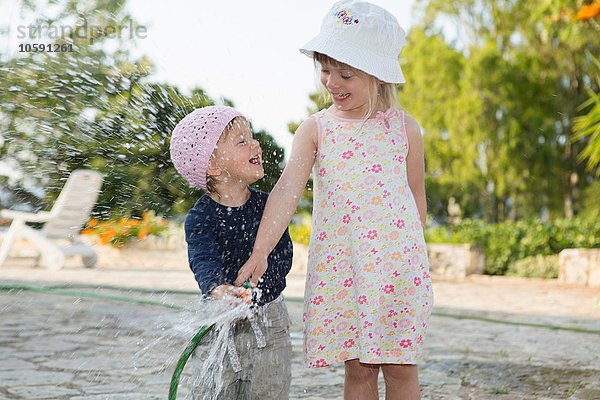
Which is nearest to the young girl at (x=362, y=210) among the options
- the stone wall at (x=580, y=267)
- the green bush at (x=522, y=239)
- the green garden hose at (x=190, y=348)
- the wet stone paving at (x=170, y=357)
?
the green garden hose at (x=190, y=348)

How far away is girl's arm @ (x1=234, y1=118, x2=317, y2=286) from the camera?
1838 millimetres

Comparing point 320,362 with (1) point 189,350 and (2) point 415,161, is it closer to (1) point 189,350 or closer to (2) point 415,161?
(1) point 189,350

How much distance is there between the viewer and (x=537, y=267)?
336 inches

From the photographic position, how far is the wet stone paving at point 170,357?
289cm

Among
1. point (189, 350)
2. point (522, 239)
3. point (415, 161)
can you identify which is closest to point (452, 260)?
point (522, 239)

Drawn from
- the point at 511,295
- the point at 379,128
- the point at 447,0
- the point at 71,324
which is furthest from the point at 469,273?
the point at 447,0

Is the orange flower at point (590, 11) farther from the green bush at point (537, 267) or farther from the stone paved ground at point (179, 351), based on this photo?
the green bush at point (537, 267)

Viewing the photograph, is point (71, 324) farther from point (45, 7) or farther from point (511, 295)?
point (511, 295)

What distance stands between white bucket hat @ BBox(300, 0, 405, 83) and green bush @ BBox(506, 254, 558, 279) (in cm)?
695

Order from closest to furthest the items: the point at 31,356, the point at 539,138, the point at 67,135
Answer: the point at 31,356 → the point at 67,135 → the point at 539,138

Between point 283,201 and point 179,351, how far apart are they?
2137 mm

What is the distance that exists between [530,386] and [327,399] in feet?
2.76

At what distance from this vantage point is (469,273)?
8.75 m

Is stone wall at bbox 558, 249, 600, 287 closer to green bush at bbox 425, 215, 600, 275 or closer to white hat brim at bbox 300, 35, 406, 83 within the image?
green bush at bbox 425, 215, 600, 275
